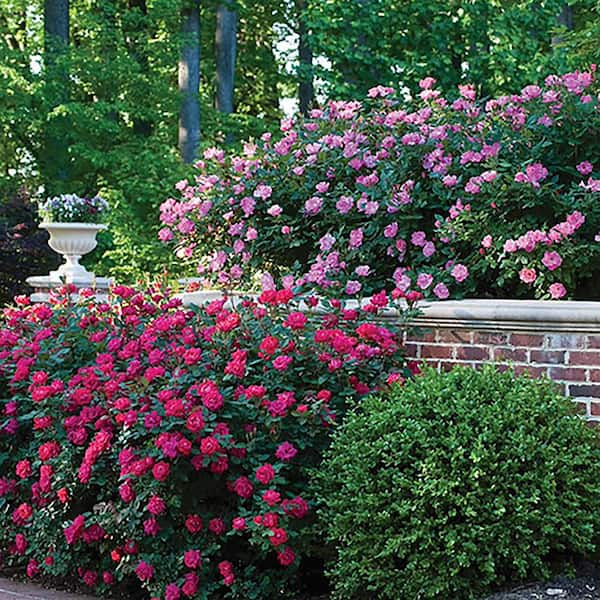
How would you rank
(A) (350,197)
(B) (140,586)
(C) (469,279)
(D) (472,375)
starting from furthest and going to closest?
(A) (350,197) < (C) (469,279) < (B) (140,586) < (D) (472,375)

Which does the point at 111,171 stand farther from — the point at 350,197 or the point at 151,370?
the point at 151,370

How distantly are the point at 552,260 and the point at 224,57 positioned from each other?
1372 cm

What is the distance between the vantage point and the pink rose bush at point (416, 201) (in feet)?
17.9

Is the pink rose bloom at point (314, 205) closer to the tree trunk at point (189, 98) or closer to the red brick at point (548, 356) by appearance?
the red brick at point (548, 356)

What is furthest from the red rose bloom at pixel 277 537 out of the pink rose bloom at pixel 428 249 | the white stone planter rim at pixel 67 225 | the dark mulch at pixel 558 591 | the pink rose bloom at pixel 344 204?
the white stone planter rim at pixel 67 225

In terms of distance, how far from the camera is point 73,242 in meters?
10.7

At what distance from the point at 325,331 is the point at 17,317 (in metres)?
2.02

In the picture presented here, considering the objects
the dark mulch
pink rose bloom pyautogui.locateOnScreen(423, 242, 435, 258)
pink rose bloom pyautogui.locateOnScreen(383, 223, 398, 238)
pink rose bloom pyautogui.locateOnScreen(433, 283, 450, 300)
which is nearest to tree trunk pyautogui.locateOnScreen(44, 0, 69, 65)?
pink rose bloom pyautogui.locateOnScreen(383, 223, 398, 238)

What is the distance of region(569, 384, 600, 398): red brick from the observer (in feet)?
14.3

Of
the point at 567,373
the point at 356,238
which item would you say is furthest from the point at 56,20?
the point at 567,373

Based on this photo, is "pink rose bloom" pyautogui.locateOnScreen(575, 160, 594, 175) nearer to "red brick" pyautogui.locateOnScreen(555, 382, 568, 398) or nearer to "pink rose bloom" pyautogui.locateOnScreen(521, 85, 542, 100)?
"pink rose bloom" pyautogui.locateOnScreen(521, 85, 542, 100)

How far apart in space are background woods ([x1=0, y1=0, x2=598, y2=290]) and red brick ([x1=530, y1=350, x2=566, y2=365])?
764 centimetres

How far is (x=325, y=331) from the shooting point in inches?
180

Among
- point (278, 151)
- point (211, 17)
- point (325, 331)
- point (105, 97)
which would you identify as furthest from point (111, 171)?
point (325, 331)
